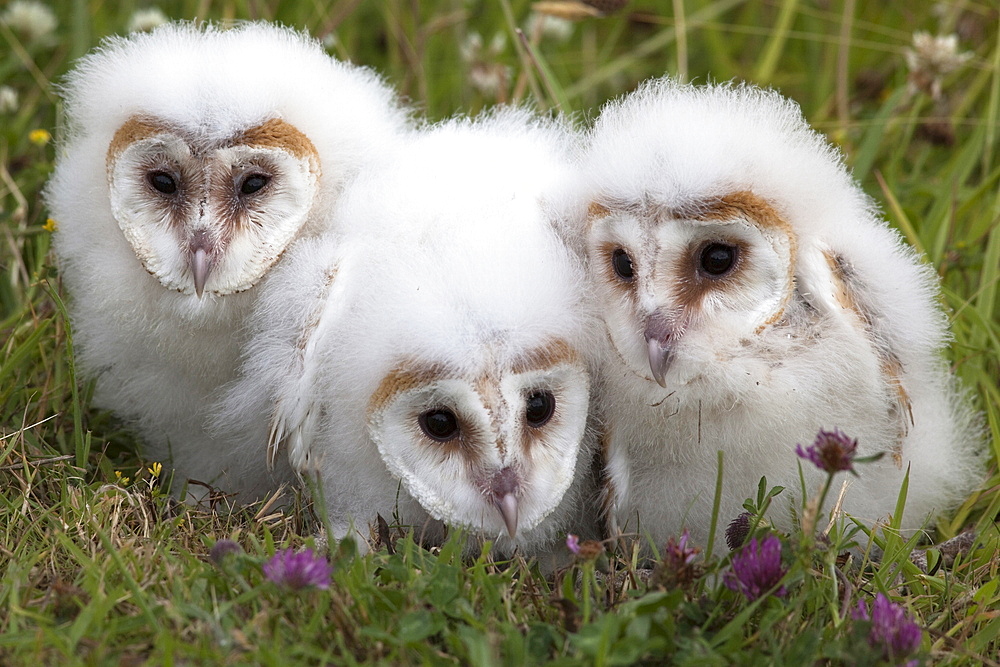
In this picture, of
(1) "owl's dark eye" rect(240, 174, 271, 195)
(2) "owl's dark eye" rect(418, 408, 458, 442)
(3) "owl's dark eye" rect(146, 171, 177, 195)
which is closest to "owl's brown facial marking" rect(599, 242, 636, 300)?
(2) "owl's dark eye" rect(418, 408, 458, 442)

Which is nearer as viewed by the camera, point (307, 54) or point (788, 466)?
point (788, 466)

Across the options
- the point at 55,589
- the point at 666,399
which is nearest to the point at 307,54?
the point at 666,399

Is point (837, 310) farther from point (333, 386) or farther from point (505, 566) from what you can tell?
point (333, 386)

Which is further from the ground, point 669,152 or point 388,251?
point 669,152

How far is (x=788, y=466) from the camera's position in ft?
10.3

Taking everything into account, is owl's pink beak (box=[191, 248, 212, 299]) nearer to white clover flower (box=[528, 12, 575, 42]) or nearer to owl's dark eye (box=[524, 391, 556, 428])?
owl's dark eye (box=[524, 391, 556, 428])

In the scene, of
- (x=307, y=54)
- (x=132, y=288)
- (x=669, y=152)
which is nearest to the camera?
(x=669, y=152)

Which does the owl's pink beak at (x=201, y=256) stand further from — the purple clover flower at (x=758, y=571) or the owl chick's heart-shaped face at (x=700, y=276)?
the purple clover flower at (x=758, y=571)

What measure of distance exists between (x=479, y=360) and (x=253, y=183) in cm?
103

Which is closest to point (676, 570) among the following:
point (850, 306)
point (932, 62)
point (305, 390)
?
point (850, 306)

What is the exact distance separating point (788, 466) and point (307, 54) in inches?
80.1

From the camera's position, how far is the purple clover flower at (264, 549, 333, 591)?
2.44 m

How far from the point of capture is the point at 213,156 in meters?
3.18

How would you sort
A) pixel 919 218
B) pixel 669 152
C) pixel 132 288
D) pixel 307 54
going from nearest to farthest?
pixel 669 152 < pixel 132 288 < pixel 307 54 < pixel 919 218
